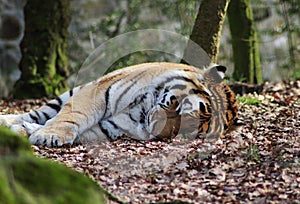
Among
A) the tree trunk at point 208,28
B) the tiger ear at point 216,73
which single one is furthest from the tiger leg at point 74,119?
the tree trunk at point 208,28

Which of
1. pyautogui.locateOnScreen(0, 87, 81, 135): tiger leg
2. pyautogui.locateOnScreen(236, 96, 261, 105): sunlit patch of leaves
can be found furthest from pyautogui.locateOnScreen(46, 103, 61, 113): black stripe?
pyautogui.locateOnScreen(236, 96, 261, 105): sunlit patch of leaves

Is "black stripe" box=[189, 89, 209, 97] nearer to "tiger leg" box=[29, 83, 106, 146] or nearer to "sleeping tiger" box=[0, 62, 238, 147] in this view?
"sleeping tiger" box=[0, 62, 238, 147]

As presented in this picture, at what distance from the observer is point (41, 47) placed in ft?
29.0

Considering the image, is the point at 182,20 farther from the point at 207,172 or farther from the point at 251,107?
the point at 207,172

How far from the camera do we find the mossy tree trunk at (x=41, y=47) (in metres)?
8.80

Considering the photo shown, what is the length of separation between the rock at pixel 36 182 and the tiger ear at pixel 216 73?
2.90 meters

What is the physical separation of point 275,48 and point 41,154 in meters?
7.11

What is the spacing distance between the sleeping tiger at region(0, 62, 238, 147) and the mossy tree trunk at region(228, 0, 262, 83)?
9.49 feet

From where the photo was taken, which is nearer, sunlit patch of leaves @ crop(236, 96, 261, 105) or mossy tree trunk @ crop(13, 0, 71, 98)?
sunlit patch of leaves @ crop(236, 96, 261, 105)

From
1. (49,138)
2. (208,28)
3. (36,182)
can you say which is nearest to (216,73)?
(208,28)

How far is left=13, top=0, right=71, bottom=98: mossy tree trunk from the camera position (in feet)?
28.9

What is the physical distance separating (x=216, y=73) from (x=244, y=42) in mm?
3049

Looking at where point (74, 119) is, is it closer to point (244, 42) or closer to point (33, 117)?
point (33, 117)

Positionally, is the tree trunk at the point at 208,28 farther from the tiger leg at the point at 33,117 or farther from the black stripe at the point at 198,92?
the tiger leg at the point at 33,117
